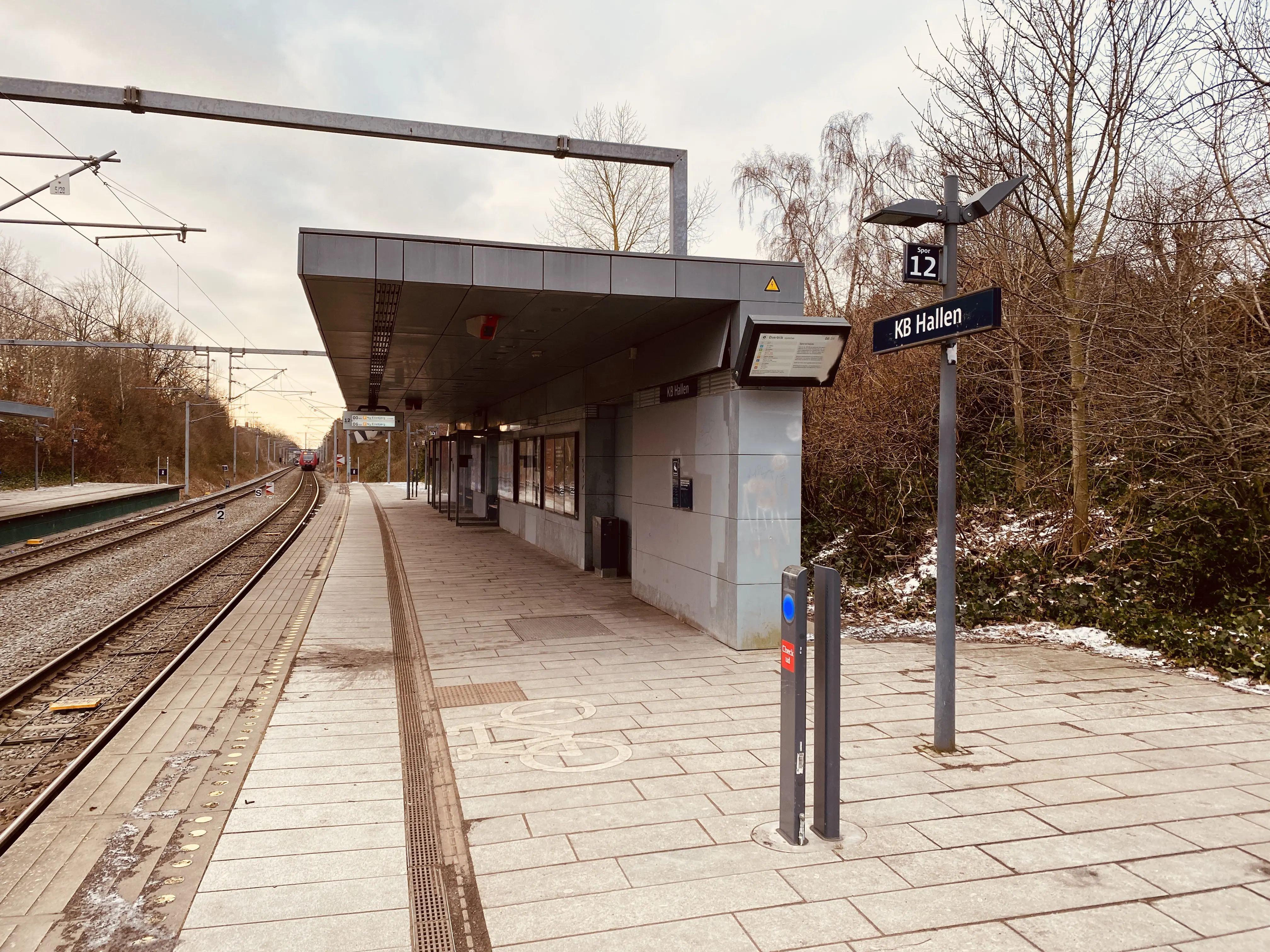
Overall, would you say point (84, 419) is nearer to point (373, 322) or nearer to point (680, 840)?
point (373, 322)

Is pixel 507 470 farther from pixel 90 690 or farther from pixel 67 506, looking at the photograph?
pixel 67 506

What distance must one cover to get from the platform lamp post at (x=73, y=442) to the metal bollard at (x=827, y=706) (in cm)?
4325

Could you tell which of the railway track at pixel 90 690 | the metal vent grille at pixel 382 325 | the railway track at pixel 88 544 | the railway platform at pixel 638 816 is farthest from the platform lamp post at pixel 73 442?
the railway platform at pixel 638 816

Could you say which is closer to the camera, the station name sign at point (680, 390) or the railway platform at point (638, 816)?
the railway platform at point (638, 816)

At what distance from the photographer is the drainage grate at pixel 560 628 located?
858 centimetres

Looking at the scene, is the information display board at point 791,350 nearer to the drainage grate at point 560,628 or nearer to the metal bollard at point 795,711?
the drainage grate at point 560,628

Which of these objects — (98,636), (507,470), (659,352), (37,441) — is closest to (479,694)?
(659,352)

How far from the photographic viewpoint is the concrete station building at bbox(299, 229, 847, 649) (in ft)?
23.5

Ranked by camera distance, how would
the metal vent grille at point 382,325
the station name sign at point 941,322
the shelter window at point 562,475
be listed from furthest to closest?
the shelter window at point 562,475 < the metal vent grille at point 382,325 < the station name sign at point 941,322

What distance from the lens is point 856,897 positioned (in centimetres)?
331

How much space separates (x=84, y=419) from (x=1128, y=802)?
5601 centimetres

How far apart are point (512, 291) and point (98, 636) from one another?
6.08 meters

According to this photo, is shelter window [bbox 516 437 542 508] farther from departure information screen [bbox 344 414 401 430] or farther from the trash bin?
the trash bin

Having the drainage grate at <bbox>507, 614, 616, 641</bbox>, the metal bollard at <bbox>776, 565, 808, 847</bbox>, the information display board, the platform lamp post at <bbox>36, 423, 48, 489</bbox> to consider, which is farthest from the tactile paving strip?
the platform lamp post at <bbox>36, 423, 48, 489</bbox>
